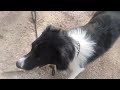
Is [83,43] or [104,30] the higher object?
[104,30]

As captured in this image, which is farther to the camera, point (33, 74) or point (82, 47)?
point (33, 74)

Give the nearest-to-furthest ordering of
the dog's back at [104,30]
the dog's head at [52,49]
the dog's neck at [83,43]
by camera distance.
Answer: the dog's head at [52,49]
the dog's neck at [83,43]
the dog's back at [104,30]

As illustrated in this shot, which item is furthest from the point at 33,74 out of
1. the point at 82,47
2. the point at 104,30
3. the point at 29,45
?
the point at 104,30

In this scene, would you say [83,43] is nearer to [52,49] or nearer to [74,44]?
[74,44]

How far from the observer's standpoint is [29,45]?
4.02 metres

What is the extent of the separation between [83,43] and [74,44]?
260mm

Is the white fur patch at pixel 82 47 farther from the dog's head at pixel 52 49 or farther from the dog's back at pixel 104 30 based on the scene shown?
the dog's head at pixel 52 49

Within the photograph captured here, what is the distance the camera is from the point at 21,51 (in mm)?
3971

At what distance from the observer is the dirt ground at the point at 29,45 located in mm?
3824

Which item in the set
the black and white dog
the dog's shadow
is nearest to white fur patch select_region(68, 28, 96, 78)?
the black and white dog

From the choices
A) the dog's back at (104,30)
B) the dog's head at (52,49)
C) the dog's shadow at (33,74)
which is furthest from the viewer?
the dog's shadow at (33,74)

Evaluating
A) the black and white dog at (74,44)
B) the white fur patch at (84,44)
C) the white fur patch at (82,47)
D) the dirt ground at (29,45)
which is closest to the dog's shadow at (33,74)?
the dirt ground at (29,45)

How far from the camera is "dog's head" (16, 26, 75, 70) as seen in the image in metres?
2.93

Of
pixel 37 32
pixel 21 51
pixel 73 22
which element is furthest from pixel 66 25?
pixel 21 51
